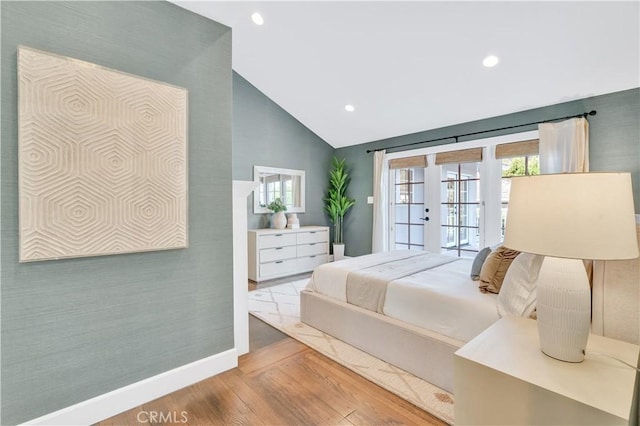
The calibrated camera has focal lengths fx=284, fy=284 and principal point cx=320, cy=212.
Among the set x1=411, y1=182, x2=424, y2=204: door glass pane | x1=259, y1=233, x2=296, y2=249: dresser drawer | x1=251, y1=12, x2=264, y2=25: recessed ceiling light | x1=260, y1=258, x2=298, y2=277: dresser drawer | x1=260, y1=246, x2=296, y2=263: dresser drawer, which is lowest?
x1=260, y1=258, x2=298, y2=277: dresser drawer

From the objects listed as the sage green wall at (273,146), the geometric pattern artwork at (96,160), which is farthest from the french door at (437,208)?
the geometric pattern artwork at (96,160)

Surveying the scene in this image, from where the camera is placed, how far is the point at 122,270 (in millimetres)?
1616

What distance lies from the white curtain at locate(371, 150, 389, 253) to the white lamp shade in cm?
379

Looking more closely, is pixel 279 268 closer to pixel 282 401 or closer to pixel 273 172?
pixel 273 172

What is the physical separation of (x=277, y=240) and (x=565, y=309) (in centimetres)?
363

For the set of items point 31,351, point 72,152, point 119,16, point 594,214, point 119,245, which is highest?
point 119,16

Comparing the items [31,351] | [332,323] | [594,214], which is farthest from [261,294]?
[594,214]

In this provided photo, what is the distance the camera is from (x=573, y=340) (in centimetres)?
108

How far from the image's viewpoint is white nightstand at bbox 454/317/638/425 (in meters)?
0.92

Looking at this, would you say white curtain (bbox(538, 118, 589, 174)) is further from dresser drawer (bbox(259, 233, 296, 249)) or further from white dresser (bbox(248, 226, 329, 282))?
dresser drawer (bbox(259, 233, 296, 249))

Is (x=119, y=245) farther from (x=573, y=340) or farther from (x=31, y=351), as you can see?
(x=573, y=340)

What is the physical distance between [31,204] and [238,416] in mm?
1497

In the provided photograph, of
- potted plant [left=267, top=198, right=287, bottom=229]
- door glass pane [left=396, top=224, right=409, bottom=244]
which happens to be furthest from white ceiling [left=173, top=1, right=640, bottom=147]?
potted plant [left=267, top=198, right=287, bottom=229]

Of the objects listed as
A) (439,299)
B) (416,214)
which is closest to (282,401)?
(439,299)
